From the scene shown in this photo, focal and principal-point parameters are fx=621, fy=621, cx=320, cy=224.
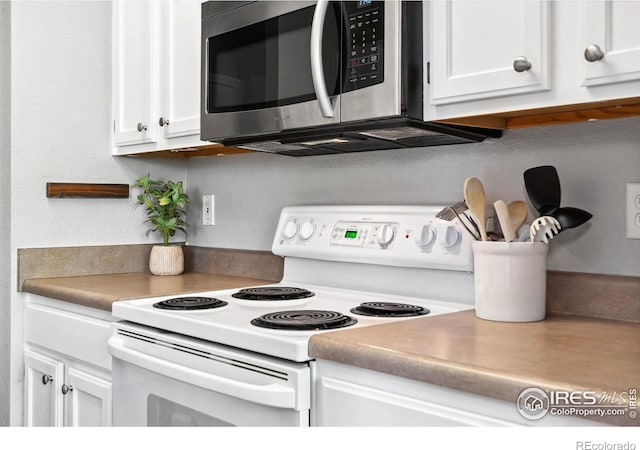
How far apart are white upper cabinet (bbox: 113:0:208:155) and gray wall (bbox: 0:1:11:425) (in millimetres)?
374

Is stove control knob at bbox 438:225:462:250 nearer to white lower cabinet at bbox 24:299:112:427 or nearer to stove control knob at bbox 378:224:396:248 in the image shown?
stove control knob at bbox 378:224:396:248

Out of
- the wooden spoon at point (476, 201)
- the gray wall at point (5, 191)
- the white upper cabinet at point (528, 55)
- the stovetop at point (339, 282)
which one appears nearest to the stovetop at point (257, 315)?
the stovetop at point (339, 282)

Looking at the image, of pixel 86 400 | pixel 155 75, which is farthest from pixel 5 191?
pixel 86 400

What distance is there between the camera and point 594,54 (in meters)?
1.12

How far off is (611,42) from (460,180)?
2.04 feet

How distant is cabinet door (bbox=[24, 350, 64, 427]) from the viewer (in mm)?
2045

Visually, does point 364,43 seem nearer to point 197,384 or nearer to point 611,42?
point 611,42

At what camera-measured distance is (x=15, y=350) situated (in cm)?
221

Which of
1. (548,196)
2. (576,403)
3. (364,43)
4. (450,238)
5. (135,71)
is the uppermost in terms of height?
(135,71)

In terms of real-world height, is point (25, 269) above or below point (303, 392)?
above

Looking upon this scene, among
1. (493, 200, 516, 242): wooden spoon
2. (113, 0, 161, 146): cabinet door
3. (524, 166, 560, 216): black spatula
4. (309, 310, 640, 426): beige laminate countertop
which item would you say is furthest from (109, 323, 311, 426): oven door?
(113, 0, 161, 146): cabinet door
